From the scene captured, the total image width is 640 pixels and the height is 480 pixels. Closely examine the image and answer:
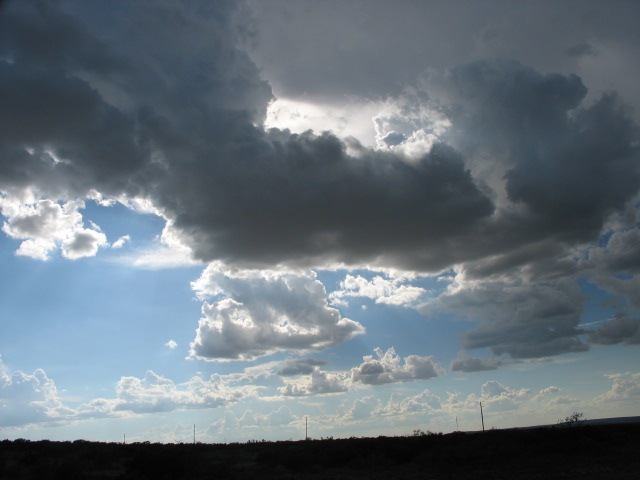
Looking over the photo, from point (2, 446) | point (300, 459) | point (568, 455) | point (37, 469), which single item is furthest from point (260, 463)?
point (2, 446)

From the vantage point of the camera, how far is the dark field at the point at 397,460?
3027 cm

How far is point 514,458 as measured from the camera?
3378 centimetres

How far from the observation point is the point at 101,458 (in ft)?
131

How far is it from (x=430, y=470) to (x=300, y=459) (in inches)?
404

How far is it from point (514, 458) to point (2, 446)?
4458 cm

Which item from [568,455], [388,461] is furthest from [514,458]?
[388,461]

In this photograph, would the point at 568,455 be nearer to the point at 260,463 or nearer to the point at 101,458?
the point at 260,463

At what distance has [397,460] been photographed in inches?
1483

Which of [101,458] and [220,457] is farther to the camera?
[220,457]

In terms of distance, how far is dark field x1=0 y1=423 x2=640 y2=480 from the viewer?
30.3 m

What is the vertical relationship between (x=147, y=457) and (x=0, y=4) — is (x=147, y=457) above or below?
below

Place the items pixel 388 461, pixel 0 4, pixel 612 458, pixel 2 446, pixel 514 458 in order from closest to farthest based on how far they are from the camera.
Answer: pixel 0 4, pixel 612 458, pixel 514 458, pixel 388 461, pixel 2 446

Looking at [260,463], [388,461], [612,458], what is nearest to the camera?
[612,458]

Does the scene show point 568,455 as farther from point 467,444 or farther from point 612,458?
point 467,444
